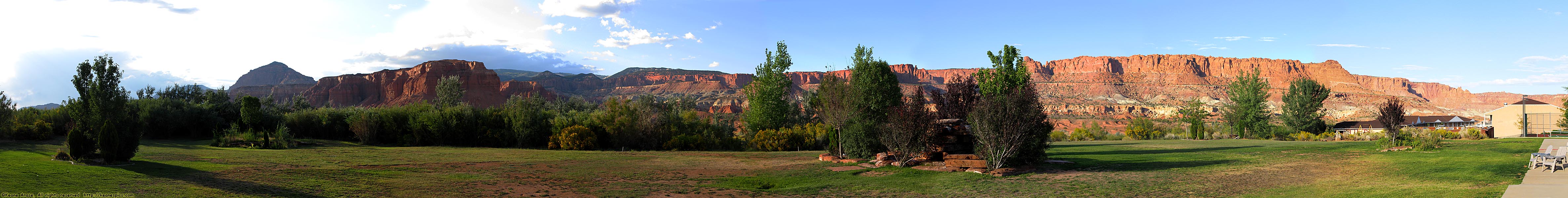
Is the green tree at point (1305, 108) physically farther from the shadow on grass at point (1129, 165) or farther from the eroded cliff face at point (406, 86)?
the eroded cliff face at point (406, 86)

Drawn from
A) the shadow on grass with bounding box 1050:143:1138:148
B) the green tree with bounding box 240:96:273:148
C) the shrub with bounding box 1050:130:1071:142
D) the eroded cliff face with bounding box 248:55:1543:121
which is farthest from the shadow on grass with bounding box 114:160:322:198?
the eroded cliff face with bounding box 248:55:1543:121

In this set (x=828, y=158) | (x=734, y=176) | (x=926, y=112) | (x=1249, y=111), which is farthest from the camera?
(x=1249, y=111)

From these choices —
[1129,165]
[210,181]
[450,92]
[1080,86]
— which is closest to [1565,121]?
[1129,165]

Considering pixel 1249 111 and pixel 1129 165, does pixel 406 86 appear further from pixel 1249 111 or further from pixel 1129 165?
pixel 1129 165

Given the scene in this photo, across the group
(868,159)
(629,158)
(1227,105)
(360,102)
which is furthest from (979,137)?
(360,102)

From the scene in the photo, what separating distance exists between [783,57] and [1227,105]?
120ft

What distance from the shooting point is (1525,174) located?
980cm

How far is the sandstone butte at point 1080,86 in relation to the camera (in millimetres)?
101562

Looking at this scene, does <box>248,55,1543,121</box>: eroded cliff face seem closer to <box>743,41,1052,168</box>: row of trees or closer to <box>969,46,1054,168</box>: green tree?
<box>743,41,1052,168</box>: row of trees

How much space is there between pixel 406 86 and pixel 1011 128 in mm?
121288

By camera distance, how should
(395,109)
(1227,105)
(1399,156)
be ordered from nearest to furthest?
1. (1399,156)
2. (395,109)
3. (1227,105)

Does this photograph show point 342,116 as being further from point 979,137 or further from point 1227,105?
point 1227,105

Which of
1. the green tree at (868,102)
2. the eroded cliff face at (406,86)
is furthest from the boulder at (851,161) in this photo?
the eroded cliff face at (406,86)

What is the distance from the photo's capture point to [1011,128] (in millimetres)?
12516
